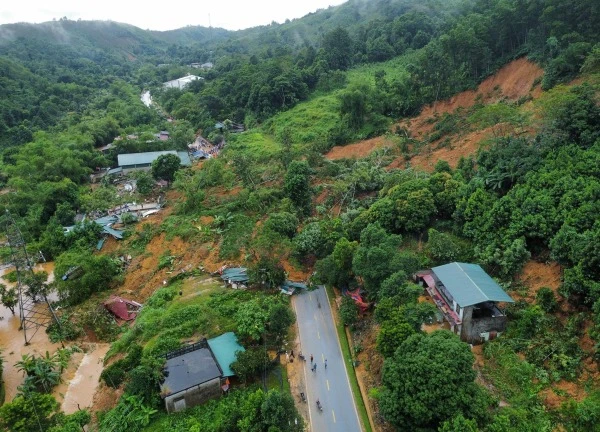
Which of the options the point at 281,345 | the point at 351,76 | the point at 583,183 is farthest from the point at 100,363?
the point at 351,76

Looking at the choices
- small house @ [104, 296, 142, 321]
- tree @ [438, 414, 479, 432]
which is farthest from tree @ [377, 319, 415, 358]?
small house @ [104, 296, 142, 321]

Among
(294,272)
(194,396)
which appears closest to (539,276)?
(294,272)

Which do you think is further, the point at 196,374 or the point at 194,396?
the point at 196,374

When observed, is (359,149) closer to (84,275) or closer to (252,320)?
(252,320)

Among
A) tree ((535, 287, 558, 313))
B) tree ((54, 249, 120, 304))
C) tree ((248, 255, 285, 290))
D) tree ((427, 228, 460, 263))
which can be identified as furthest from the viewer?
tree ((54, 249, 120, 304))

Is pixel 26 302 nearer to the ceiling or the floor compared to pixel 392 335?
Result: nearer to the floor

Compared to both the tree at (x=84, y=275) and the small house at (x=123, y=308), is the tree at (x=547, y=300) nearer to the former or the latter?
the small house at (x=123, y=308)

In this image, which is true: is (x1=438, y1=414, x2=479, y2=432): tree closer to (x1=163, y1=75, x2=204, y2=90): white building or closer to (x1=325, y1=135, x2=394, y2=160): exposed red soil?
(x1=325, y1=135, x2=394, y2=160): exposed red soil
